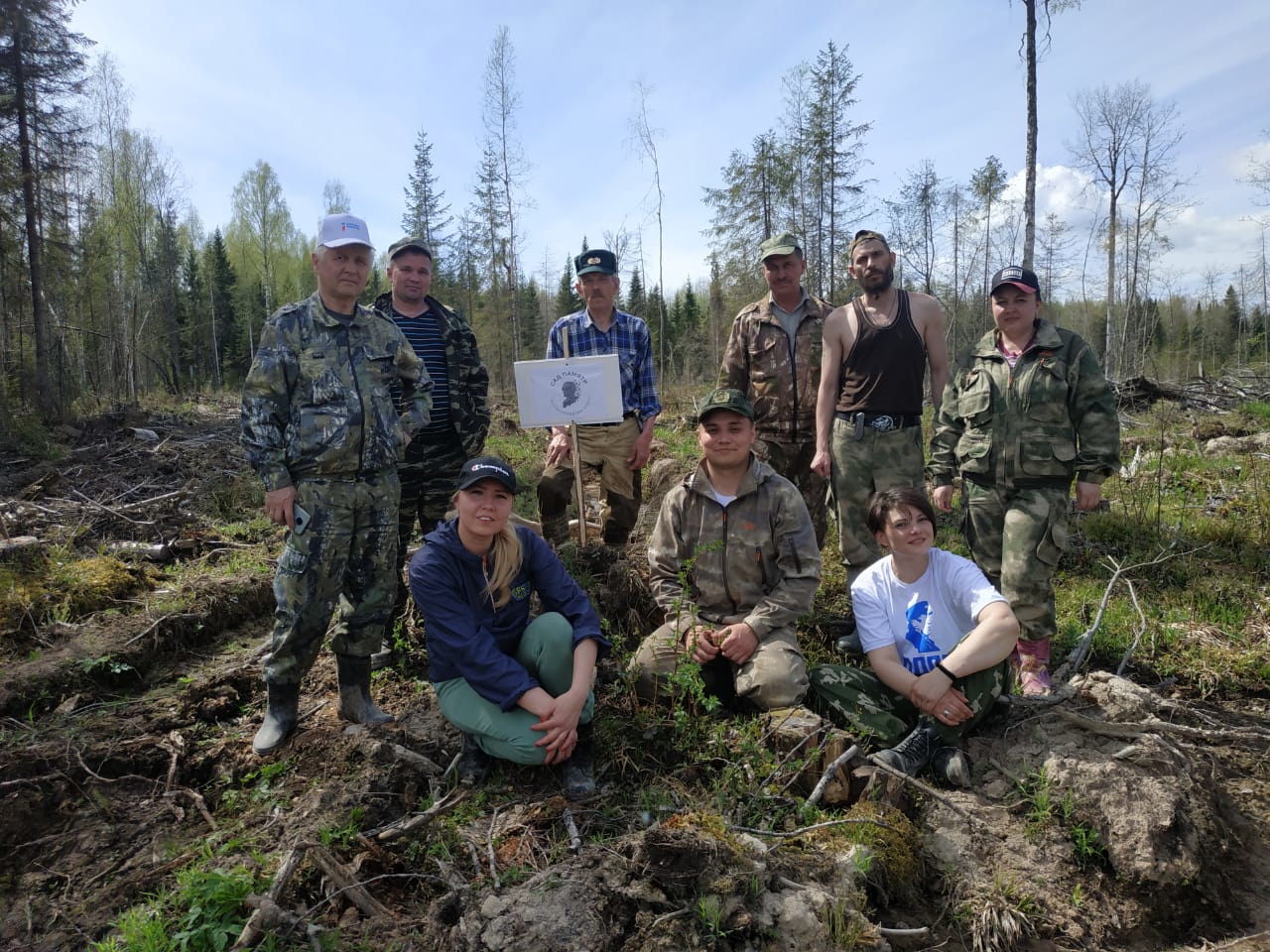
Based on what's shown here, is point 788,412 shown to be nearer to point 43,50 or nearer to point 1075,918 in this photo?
point 1075,918

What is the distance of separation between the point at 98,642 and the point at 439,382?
2.78 meters

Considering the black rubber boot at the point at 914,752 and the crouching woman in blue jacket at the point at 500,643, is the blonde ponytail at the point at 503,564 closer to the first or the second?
the crouching woman in blue jacket at the point at 500,643

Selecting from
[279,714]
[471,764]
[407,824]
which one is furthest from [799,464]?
[279,714]

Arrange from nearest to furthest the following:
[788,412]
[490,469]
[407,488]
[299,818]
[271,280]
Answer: [299,818]
[490,469]
[407,488]
[788,412]
[271,280]

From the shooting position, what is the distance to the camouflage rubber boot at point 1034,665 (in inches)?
143

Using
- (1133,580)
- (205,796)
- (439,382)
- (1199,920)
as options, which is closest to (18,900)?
(205,796)

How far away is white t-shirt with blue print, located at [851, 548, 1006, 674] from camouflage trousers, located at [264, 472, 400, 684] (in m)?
2.41

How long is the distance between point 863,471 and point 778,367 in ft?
3.10

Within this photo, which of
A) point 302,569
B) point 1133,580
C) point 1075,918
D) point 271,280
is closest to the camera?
point 1075,918

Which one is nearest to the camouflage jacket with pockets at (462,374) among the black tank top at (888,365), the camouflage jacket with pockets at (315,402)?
the camouflage jacket with pockets at (315,402)

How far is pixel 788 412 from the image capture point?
4648 mm

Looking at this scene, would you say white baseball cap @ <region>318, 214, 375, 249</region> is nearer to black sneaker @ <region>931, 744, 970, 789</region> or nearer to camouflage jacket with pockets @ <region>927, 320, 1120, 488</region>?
camouflage jacket with pockets @ <region>927, 320, 1120, 488</region>

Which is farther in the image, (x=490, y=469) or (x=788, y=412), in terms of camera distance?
(x=788, y=412)

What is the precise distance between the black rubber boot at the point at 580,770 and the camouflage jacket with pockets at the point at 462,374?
6.52 feet
